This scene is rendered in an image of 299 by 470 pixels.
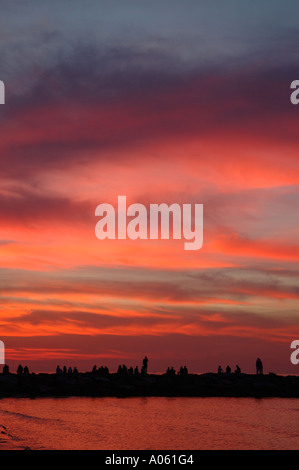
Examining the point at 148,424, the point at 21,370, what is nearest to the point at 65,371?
the point at 21,370

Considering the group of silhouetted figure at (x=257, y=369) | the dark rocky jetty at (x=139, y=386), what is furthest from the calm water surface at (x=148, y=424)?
the group of silhouetted figure at (x=257, y=369)

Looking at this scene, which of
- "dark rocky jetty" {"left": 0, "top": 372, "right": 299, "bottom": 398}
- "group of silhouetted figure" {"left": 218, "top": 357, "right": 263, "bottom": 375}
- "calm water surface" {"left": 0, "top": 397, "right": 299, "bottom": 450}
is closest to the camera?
"calm water surface" {"left": 0, "top": 397, "right": 299, "bottom": 450}

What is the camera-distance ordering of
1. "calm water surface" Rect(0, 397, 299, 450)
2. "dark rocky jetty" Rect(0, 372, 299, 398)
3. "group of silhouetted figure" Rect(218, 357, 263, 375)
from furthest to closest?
"group of silhouetted figure" Rect(218, 357, 263, 375) < "dark rocky jetty" Rect(0, 372, 299, 398) < "calm water surface" Rect(0, 397, 299, 450)

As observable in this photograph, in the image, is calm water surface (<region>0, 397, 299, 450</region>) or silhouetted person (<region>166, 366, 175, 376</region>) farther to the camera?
silhouetted person (<region>166, 366, 175, 376</region>)

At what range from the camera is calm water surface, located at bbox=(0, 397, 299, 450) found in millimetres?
45594

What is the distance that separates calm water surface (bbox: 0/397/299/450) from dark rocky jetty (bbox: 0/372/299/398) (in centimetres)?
744

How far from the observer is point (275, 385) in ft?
299

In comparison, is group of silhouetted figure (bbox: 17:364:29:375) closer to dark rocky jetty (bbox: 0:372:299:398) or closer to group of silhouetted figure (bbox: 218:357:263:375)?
dark rocky jetty (bbox: 0:372:299:398)

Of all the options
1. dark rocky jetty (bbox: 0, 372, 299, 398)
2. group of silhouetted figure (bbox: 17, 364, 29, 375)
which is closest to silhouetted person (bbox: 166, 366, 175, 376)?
dark rocky jetty (bbox: 0, 372, 299, 398)

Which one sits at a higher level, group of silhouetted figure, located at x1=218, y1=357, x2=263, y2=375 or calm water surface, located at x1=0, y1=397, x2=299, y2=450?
group of silhouetted figure, located at x1=218, y1=357, x2=263, y2=375

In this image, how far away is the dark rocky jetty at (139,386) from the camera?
286ft
